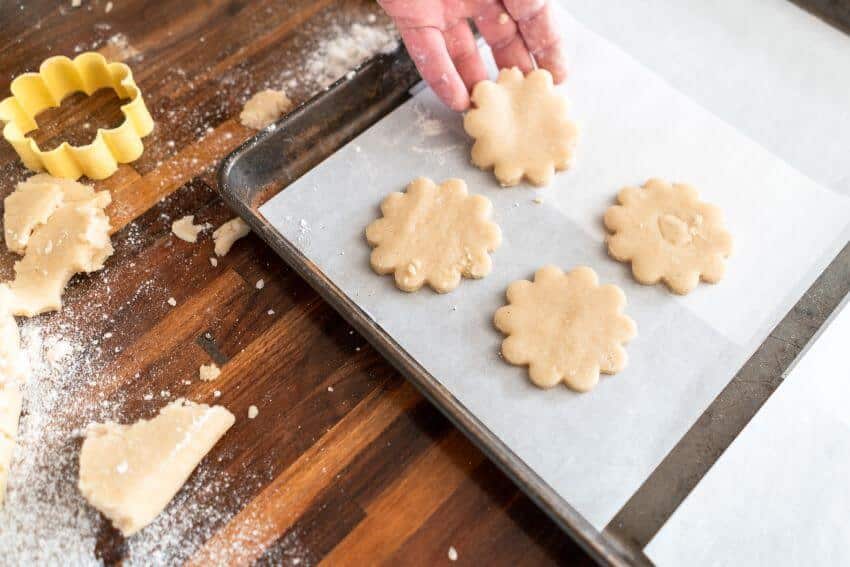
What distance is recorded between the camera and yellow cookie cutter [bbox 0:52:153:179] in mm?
1211

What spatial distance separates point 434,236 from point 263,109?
432 mm

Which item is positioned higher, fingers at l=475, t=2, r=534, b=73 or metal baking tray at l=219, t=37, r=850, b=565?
fingers at l=475, t=2, r=534, b=73

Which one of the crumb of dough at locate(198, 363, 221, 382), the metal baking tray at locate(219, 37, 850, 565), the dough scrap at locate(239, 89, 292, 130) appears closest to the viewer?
the metal baking tray at locate(219, 37, 850, 565)

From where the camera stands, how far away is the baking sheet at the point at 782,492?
37.4 inches

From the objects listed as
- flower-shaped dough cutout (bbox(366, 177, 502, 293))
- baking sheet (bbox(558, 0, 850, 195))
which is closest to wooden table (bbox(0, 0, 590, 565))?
flower-shaped dough cutout (bbox(366, 177, 502, 293))

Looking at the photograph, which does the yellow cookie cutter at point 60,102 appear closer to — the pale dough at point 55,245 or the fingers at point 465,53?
the pale dough at point 55,245

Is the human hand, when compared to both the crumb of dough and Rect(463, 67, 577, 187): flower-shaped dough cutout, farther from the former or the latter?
the crumb of dough

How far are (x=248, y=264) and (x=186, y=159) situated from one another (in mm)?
255

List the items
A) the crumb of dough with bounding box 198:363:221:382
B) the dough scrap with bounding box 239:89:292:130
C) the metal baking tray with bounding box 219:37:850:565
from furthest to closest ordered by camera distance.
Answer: the dough scrap with bounding box 239:89:292:130
the crumb of dough with bounding box 198:363:221:382
the metal baking tray with bounding box 219:37:850:565

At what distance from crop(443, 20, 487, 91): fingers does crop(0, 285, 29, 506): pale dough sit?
82cm

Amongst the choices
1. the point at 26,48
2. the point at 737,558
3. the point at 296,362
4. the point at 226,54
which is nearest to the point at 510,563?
the point at 737,558

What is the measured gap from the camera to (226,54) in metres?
1.41

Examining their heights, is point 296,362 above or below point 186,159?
below

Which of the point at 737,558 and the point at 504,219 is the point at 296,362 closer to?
the point at 504,219
